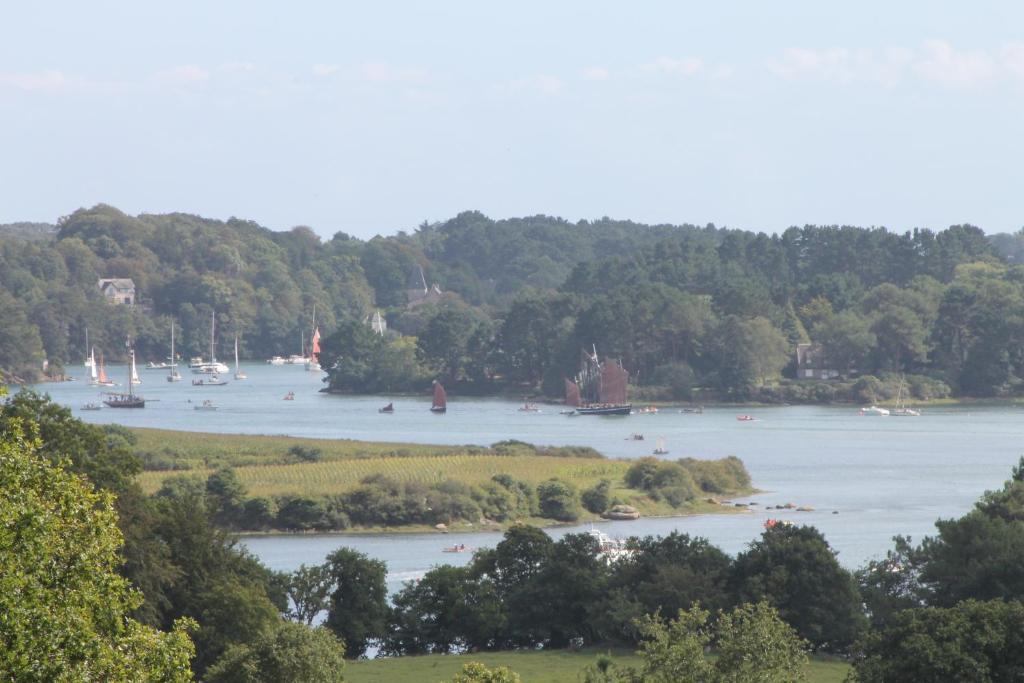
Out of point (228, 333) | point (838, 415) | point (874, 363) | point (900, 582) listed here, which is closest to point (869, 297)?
point (874, 363)

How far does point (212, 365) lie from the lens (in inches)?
4210

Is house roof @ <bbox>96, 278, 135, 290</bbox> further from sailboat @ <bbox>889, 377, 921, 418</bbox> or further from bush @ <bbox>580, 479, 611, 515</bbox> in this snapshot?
bush @ <bbox>580, 479, 611, 515</bbox>

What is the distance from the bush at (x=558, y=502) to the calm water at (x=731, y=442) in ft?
4.79

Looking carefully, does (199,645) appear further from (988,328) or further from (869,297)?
(869,297)

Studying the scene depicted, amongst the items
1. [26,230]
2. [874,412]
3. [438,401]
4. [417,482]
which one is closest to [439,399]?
[438,401]

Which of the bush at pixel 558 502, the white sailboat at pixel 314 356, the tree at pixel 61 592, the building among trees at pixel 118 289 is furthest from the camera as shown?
the building among trees at pixel 118 289

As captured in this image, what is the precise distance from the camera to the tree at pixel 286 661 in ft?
57.9

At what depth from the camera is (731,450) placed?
56.4 m

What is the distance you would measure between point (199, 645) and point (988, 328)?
Result: 63820mm

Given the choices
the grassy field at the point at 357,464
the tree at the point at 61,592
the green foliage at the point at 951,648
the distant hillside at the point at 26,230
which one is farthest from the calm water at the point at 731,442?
the distant hillside at the point at 26,230

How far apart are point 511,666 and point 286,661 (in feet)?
20.1

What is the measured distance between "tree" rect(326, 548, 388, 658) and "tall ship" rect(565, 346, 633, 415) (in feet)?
166

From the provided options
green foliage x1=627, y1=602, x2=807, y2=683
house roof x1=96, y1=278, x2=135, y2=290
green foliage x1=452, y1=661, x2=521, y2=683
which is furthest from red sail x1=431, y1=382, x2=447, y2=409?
green foliage x1=452, y1=661, x2=521, y2=683

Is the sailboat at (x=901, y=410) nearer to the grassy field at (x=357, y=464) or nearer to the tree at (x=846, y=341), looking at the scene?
the tree at (x=846, y=341)
